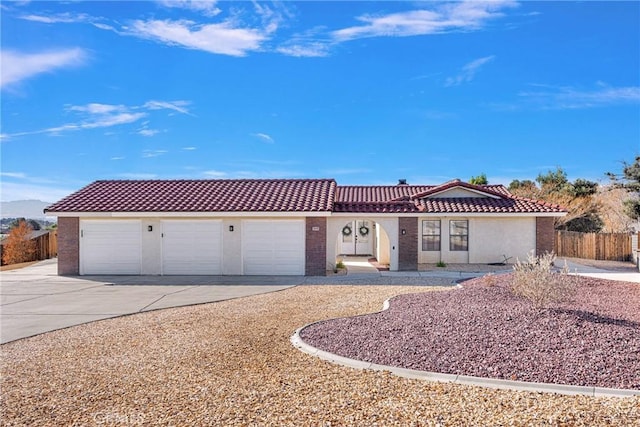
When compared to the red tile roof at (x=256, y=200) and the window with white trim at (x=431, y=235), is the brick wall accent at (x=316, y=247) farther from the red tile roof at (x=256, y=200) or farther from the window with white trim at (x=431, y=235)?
the window with white trim at (x=431, y=235)

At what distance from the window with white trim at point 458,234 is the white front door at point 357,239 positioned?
237 inches

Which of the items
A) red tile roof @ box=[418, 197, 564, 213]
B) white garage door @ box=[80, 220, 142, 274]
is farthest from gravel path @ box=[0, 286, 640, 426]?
red tile roof @ box=[418, 197, 564, 213]

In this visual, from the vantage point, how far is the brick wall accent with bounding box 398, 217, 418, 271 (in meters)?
19.0

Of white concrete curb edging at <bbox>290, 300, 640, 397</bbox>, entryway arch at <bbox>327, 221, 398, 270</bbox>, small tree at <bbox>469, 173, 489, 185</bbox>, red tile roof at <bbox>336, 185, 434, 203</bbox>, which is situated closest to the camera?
white concrete curb edging at <bbox>290, 300, 640, 397</bbox>

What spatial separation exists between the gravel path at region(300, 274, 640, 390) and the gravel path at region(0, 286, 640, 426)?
1.90 ft

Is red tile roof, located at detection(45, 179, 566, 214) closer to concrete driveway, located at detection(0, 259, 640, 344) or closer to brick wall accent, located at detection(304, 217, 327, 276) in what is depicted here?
brick wall accent, located at detection(304, 217, 327, 276)

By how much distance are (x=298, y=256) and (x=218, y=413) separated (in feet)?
44.2

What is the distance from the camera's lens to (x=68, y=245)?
18.8 m

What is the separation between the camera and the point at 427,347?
6.83 meters

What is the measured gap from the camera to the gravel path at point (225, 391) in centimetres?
461

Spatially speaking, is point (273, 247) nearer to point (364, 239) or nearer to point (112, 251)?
point (112, 251)

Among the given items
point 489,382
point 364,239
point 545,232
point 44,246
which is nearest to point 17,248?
point 44,246

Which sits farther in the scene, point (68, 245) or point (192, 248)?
point (68, 245)

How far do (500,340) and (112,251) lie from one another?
16.3 metres
